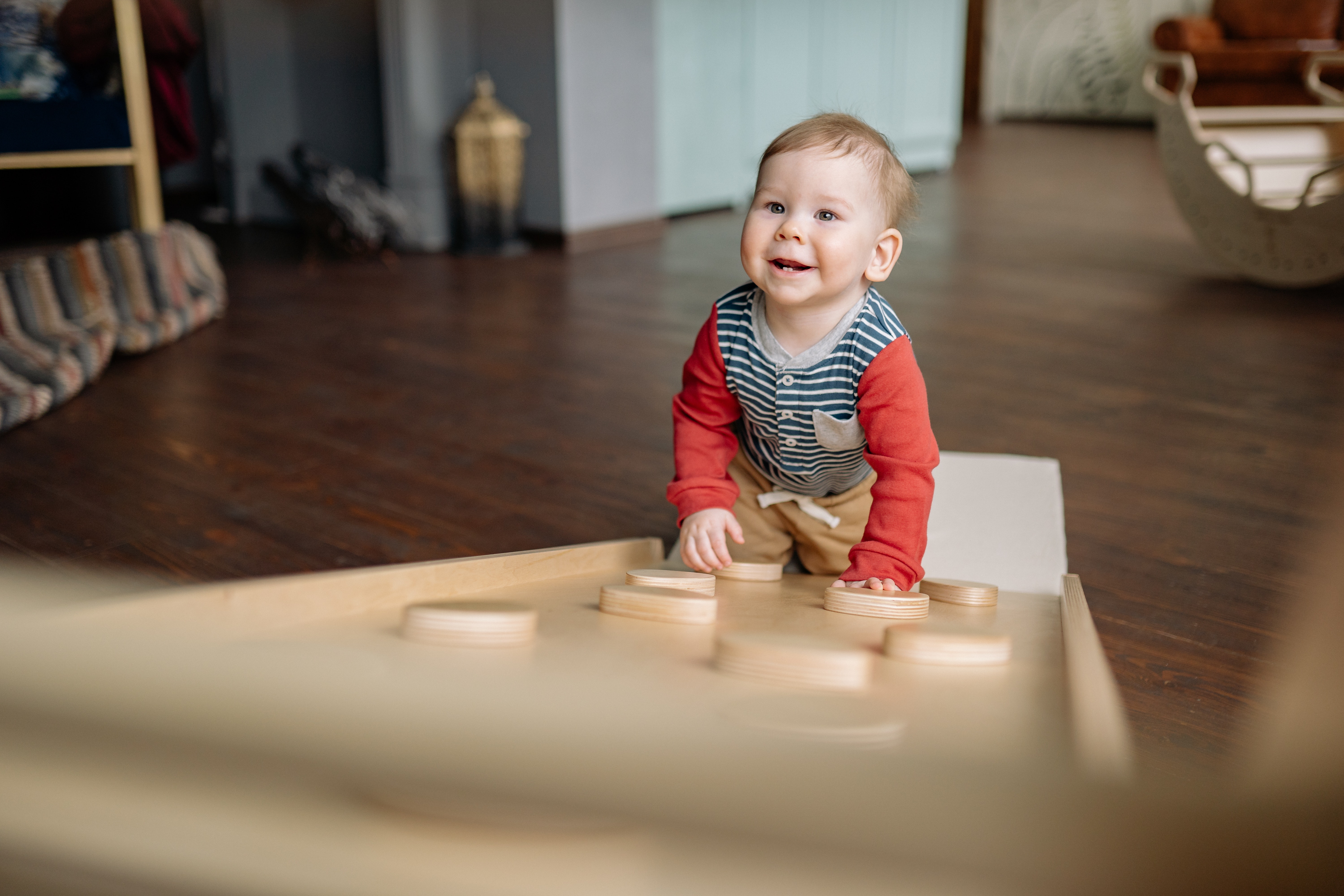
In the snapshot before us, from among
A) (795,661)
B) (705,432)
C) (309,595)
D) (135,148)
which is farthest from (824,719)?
(135,148)

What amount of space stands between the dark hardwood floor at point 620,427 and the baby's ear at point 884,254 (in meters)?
0.42

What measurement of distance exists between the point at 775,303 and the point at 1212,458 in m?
1.00

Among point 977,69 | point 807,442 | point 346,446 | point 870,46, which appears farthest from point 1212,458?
point 977,69

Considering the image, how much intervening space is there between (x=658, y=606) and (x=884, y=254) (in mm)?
408

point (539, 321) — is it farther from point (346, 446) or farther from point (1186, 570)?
point (1186, 570)

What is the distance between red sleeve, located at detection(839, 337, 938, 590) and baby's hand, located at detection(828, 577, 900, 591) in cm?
1

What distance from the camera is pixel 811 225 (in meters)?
0.81

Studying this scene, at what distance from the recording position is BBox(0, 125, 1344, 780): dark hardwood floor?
48.1 inches

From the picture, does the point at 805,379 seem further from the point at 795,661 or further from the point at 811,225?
the point at 795,661

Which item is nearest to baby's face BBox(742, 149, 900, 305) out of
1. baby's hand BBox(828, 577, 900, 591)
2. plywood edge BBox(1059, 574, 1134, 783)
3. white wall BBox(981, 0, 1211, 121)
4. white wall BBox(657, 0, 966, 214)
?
baby's hand BBox(828, 577, 900, 591)

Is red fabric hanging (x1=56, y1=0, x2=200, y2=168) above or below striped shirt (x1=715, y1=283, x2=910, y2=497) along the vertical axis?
above

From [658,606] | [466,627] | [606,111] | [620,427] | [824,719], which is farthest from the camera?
[606,111]

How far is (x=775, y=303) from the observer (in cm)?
90

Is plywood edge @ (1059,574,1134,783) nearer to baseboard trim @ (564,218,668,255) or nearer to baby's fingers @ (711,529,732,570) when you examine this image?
baby's fingers @ (711,529,732,570)
